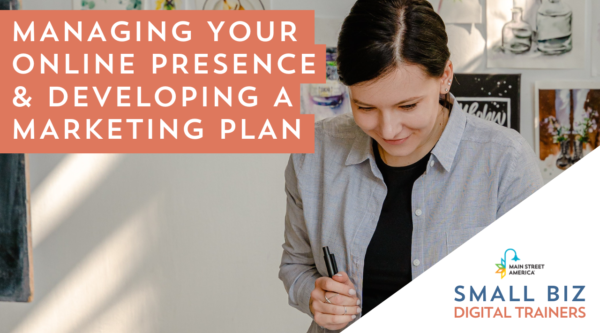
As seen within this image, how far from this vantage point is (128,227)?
219cm

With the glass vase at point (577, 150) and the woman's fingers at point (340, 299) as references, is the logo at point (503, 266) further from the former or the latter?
the glass vase at point (577, 150)

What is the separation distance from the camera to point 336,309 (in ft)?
3.47

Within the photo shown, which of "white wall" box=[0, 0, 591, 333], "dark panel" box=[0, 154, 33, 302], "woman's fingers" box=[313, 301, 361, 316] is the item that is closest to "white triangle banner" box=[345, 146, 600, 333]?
"woman's fingers" box=[313, 301, 361, 316]

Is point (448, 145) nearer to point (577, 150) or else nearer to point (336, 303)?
point (336, 303)

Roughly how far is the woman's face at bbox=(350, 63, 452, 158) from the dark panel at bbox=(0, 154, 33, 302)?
161 centimetres

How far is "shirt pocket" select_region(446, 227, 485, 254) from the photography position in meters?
1.08

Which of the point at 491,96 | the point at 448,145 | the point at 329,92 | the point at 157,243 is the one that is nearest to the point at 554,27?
the point at 491,96

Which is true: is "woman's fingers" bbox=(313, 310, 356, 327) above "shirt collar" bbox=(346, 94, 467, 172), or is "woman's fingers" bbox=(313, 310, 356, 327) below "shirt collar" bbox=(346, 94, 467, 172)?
below

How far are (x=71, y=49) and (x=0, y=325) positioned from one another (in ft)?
3.81

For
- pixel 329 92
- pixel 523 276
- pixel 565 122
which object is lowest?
pixel 523 276

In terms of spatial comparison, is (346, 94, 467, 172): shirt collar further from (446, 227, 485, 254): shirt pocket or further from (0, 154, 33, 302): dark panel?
(0, 154, 33, 302): dark panel

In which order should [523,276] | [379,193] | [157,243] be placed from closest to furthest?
1. [523,276]
2. [379,193]
3. [157,243]

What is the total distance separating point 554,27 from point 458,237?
124 centimetres

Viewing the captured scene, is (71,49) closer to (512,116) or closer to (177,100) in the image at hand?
(177,100)
